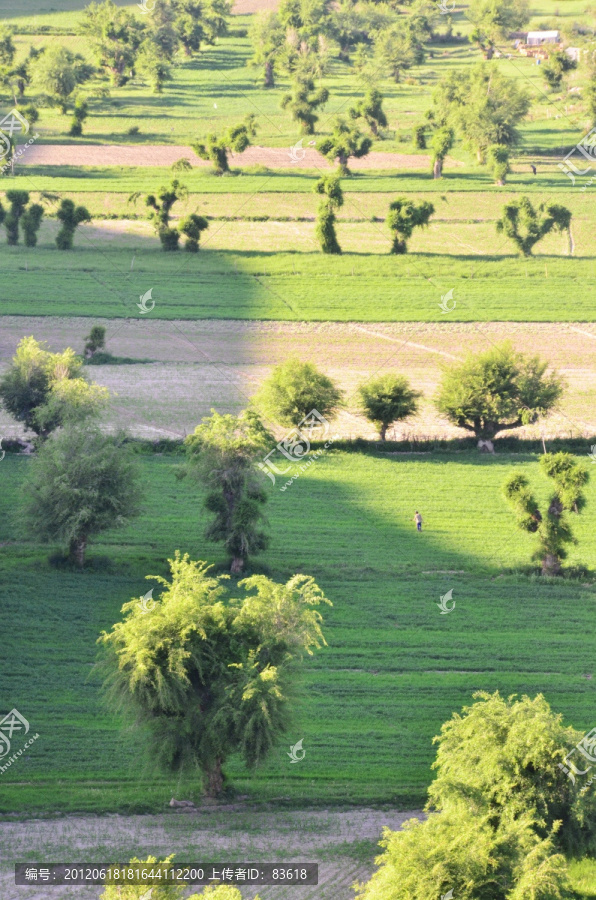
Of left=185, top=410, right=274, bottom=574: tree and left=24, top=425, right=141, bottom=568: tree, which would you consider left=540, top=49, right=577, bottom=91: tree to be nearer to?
left=185, top=410, right=274, bottom=574: tree

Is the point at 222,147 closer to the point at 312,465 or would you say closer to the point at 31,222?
the point at 31,222

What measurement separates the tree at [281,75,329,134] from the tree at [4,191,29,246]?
4249 cm

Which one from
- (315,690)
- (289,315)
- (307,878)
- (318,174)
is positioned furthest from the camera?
(318,174)

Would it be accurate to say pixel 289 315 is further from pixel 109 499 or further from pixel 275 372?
pixel 109 499

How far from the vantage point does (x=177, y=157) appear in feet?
402

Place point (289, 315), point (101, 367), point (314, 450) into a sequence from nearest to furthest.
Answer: point (314, 450) → point (101, 367) → point (289, 315)

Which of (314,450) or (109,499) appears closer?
(109,499)

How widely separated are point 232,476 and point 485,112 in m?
83.1

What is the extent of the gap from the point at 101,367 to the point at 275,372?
14347mm

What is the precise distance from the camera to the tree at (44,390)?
58.7m

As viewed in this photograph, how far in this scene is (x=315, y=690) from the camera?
43750 mm

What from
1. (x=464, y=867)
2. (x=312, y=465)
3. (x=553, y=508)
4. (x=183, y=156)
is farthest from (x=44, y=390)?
(x=183, y=156)

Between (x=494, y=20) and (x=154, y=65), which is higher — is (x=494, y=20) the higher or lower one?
the higher one

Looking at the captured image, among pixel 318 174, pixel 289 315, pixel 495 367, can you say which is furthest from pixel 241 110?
pixel 495 367
